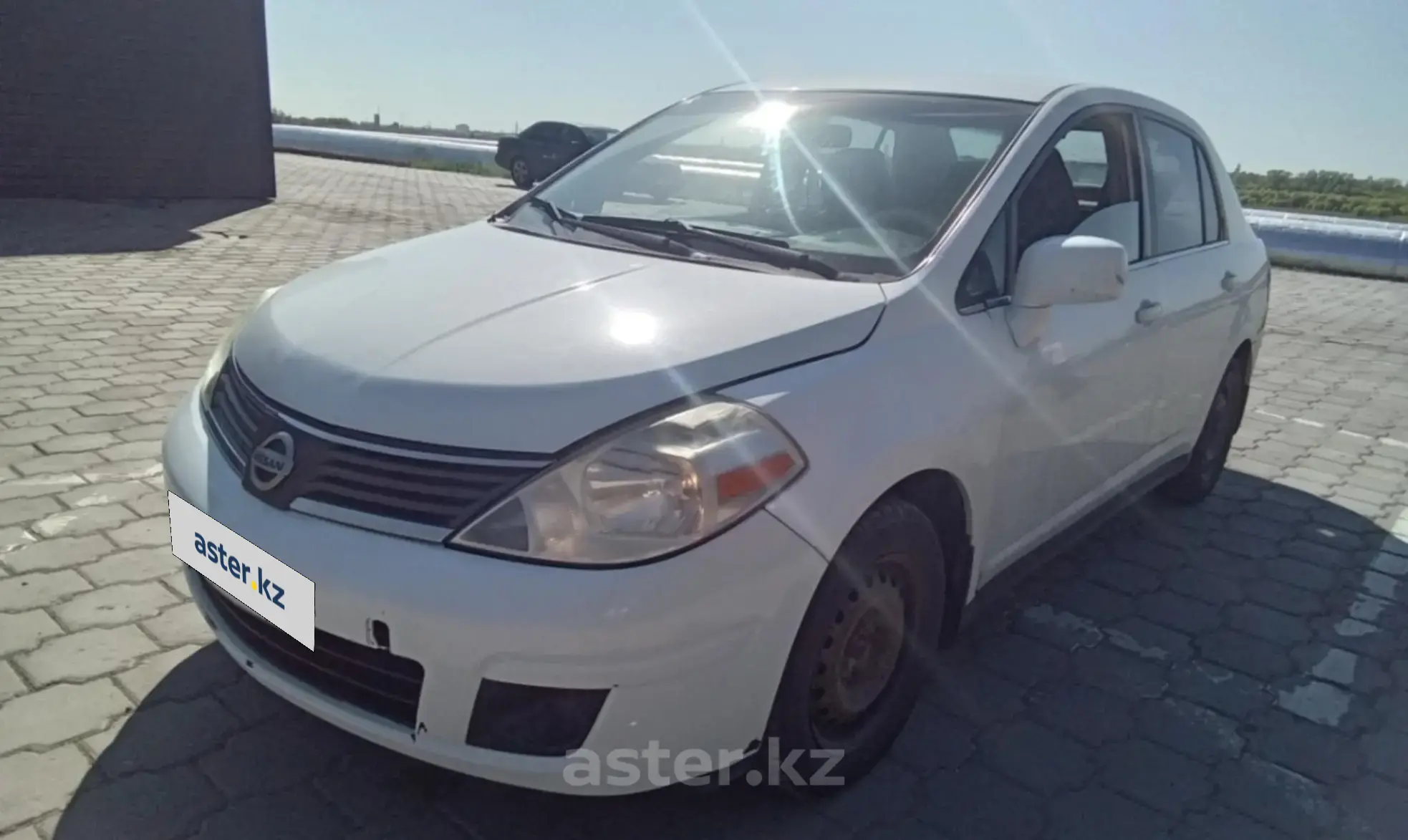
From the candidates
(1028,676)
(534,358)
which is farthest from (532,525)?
(1028,676)

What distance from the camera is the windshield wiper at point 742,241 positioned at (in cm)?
258

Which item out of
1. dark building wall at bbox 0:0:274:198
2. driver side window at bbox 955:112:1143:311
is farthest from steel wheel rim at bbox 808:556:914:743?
dark building wall at bbox 0:0:274:198

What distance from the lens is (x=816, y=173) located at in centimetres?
298

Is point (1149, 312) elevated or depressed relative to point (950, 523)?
elevated

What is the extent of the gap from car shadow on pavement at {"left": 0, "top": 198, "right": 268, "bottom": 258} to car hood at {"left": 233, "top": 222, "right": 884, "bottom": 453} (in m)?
7.89

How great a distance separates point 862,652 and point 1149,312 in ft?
5.58

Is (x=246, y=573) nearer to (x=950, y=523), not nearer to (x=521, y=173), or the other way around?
(x=950, y=523)

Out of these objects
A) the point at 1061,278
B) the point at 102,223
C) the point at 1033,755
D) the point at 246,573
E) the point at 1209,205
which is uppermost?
the point at 1209,205

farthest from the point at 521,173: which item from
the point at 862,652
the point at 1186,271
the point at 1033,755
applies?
the point at 862,652

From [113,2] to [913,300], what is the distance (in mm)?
13364

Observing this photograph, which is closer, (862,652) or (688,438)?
(688,438)

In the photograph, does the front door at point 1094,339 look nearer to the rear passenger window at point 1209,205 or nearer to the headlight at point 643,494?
the rear passenger window at point 1209,205

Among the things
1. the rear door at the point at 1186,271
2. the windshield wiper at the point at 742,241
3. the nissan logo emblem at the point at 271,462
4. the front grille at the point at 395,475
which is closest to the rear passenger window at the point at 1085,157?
the rear door at the point at 1186,271

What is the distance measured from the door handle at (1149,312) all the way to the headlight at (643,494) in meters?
1.82
